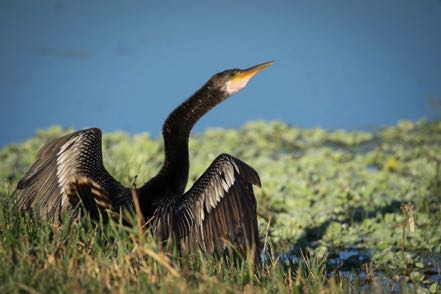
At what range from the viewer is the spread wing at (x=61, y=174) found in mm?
4980

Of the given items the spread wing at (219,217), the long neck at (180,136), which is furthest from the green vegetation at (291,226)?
the long neck at (180,136)

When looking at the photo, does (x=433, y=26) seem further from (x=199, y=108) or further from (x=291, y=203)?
(x=199, y=108)

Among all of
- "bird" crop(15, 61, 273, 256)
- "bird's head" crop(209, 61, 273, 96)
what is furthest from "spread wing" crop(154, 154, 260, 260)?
"bird's head" crop(209, 61, 273, 96)

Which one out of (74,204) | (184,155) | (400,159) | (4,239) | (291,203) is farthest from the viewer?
(400,159)

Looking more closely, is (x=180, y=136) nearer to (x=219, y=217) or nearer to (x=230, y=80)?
(x=230, y=80)

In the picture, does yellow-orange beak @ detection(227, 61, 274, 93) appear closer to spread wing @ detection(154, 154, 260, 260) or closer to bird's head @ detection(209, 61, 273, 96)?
bird's head @ detection(209, 61, 273, 96)

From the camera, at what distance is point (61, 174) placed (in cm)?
519

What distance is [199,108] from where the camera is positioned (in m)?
5.53

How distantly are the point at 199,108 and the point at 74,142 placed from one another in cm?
99

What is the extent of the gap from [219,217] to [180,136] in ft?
3.23

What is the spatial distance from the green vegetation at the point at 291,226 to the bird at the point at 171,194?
17cm

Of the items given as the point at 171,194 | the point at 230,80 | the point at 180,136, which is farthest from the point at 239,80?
the point at 171,194

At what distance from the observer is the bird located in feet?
14.9

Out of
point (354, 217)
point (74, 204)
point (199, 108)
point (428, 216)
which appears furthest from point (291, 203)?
point (74, 204)
